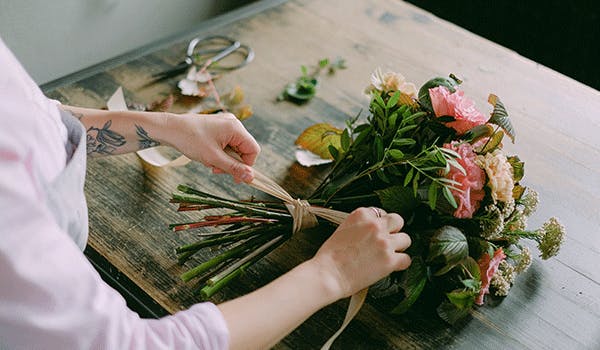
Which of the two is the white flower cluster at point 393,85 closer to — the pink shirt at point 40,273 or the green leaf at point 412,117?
the green leaf at point 412,117

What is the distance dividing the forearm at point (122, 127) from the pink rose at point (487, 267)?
54cm

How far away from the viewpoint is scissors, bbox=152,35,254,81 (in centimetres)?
141

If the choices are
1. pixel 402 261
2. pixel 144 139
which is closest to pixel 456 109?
pixel 402 261

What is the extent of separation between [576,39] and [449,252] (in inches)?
72.8

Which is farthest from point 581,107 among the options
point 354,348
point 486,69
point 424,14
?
point 354,348

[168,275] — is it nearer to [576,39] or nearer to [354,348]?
[354,348]

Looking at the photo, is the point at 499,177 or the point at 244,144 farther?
the point at 244,144

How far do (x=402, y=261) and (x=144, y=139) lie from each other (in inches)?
18.6

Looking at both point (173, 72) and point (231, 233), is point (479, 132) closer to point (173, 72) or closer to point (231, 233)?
point (231, 233)

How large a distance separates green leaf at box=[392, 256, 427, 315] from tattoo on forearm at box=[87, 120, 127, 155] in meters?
0.51

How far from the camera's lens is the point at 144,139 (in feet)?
3.44

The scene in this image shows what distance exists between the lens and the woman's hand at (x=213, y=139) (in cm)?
102

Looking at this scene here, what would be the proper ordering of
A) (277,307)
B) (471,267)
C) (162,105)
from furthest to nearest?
(162,105)
(471,267)
(277,307)

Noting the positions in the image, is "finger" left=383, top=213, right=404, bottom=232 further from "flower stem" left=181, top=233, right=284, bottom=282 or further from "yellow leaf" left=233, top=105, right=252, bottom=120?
"yellow leaf" left=233, top=105, right=252, bottom=120
